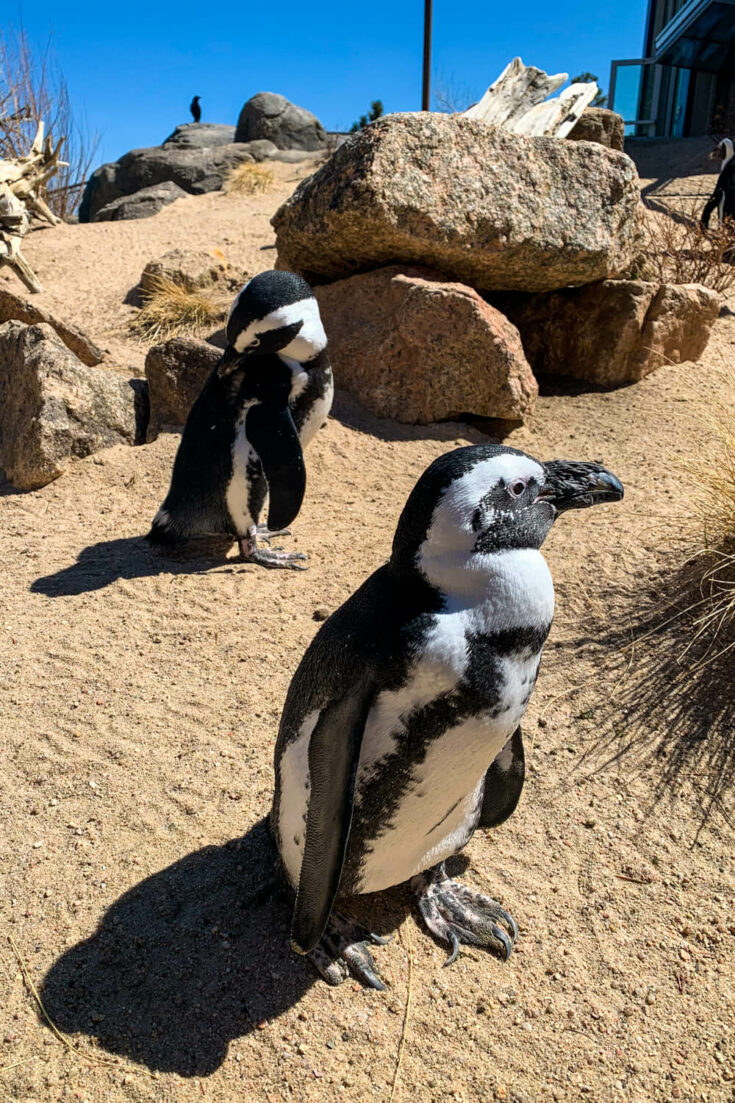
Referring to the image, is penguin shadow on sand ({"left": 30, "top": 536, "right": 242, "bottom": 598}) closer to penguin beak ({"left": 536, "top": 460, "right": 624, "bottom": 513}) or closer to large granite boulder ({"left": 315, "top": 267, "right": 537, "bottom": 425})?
large granite boulder ({"left": 315, "top": 267, "right": 537, "bottom": 425})

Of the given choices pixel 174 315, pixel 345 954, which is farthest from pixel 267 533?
pixel 174 315

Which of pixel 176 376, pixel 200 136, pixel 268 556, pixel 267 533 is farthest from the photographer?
pixel 200 136

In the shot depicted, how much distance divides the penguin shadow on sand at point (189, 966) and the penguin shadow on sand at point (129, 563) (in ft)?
6.34

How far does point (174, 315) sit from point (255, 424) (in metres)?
3.96

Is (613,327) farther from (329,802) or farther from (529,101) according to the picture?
(329,802)

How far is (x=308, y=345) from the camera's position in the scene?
4.09 meters

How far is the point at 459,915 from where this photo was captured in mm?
2191

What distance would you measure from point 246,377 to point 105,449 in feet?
5.08

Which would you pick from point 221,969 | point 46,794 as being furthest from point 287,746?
point 46,794

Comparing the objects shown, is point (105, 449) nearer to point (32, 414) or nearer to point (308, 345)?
point (32, 414)

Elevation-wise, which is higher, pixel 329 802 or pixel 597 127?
pixel 597 127

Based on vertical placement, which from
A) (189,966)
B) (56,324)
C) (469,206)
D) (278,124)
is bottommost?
(189,966)

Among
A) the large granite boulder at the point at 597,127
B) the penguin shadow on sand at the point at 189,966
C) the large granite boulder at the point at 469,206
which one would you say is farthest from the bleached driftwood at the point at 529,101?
the penguin shadow on sand at the point at 189,966

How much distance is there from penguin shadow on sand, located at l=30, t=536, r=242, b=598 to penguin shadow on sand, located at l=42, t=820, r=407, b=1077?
193cm
